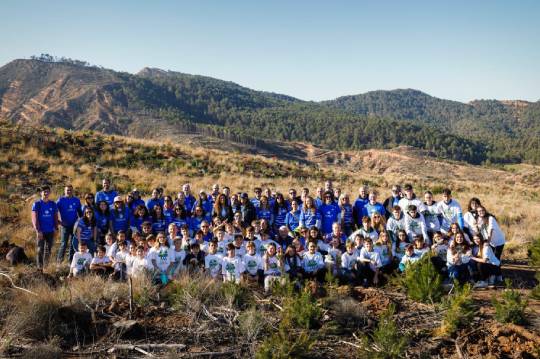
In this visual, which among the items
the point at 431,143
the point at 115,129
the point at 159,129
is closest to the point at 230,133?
the point at 159,129

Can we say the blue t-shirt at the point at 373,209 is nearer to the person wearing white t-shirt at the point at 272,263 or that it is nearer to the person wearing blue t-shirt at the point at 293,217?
the person wearing blue t-shirt at the point at 293,217

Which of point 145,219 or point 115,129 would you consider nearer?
point 145,219

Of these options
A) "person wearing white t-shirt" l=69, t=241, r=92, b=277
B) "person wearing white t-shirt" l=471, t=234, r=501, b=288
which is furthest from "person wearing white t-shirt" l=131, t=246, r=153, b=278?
"person wearing white t-shirt" l=471, t=234, r=501, b=288

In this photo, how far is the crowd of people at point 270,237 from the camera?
7.39 meters

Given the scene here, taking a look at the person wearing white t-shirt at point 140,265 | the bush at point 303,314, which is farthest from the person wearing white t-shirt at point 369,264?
the person wearing white t-shirt at point 140,265

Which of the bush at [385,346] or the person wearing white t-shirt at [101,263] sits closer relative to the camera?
the bush at [385,346]

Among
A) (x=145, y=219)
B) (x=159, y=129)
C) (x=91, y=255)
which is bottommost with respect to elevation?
(x=91, y=255)

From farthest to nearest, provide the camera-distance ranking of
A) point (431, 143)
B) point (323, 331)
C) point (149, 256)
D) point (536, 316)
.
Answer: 1. point (431, 143)
2. point (149, 256)
3. point (536, 316)
4. point (323, 331)

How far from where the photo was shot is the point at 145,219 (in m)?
9.16

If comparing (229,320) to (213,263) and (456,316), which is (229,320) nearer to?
(213,263)

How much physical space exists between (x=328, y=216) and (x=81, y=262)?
530cm

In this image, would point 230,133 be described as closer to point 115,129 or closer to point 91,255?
point 115,129

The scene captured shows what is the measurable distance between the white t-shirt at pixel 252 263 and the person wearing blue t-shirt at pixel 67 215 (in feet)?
12.9

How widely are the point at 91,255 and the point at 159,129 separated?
72941mm
